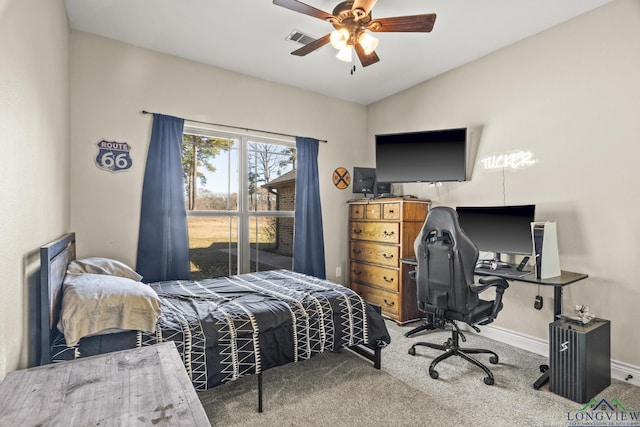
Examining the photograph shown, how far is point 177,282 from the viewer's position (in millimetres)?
3096

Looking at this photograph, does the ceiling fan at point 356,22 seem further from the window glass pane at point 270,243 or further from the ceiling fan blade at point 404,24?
the window glass pane at point 270,243

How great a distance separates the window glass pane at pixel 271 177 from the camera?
13.1 feet

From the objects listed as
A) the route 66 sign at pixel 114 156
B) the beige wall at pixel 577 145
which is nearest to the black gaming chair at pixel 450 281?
the beige wall at pixel 577 145

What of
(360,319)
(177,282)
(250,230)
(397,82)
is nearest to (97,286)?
(177,282)

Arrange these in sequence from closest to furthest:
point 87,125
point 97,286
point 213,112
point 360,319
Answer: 1. point 97,286
2. point 360,319
3. point 87,125
4. point 213,112

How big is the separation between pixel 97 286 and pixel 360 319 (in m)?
1.72

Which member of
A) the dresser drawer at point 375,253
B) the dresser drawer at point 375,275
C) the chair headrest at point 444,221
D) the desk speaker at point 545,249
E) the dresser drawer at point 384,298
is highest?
the chair headrest at point 444,221

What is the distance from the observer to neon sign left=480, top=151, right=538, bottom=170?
303cm

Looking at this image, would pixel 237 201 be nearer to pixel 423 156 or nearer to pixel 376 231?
pixel 376 231

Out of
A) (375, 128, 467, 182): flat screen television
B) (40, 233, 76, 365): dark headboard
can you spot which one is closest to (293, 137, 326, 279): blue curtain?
(375, 128, 467, 182): flat screen television

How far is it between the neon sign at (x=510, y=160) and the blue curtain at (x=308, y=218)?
192cm

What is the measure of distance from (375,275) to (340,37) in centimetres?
260

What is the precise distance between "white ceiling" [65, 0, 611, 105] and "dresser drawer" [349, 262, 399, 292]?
221cm

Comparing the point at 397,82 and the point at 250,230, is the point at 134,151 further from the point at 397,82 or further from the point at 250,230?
the point at 397,82
